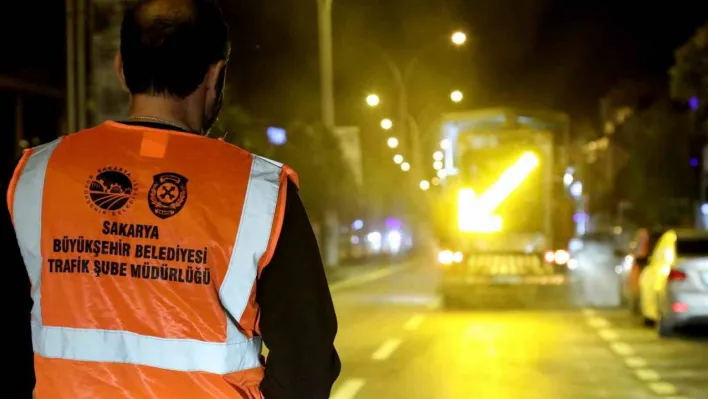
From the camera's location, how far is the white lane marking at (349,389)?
962cm

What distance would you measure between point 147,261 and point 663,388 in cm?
892

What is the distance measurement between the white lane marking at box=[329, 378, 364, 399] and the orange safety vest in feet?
24.4

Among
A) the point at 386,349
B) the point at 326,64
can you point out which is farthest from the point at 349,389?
the point at 326,64

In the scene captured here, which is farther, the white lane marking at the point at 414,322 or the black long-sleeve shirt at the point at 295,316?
the white lane marking at the point at 414,322

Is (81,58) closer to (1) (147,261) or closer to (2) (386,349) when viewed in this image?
(2) (386,349)

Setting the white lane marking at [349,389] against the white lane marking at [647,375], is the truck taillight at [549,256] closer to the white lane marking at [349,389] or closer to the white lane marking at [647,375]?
the white lane marking at [647,375]

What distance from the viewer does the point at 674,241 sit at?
15359 mm

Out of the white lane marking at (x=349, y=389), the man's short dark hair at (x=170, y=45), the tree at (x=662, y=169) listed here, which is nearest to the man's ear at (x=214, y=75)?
the man's short dark hair at (x=170, y=45)

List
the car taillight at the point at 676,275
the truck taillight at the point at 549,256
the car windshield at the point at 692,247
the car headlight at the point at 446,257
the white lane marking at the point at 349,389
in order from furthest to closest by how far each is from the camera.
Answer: the car headlight at the point at 446,257
the truck taillight at the point at 549,256
the car windshield at the point at 692,247
the car taillight at the point at 676,275
the white lane marking at the point at 349,389

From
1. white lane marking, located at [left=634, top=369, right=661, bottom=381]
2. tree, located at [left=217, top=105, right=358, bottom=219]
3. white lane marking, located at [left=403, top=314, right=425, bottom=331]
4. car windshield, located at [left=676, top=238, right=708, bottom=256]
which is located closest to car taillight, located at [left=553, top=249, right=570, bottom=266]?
white lane marking, located at [left=403, top=314, right=425, bottom=331]

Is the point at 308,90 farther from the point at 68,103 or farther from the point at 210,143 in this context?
the point at 210,143

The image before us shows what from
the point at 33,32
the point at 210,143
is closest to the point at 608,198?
the point at 33,32

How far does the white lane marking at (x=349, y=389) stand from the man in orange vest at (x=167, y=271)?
7.43 m

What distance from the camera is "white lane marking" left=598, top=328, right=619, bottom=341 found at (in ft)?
48.4
